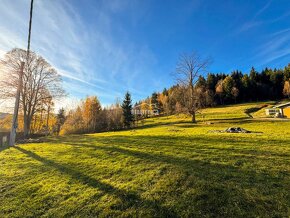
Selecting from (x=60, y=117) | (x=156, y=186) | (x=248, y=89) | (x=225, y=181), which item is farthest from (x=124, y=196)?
(x=248, y=89)

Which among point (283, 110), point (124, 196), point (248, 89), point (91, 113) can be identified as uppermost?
point (248, 89)

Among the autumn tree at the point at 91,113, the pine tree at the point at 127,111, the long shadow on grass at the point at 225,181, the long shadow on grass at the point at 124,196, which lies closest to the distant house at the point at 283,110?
the pine tree at the point at 127,111

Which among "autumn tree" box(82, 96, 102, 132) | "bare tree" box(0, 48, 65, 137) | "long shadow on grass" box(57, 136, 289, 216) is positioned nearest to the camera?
"long shadow on grass" box(57, 136, 289, 216)

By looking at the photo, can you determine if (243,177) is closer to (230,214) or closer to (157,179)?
(230,214)

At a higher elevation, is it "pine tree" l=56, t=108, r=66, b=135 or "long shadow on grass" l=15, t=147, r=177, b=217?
"pine tree" l=56, t=108, r=66, b=135

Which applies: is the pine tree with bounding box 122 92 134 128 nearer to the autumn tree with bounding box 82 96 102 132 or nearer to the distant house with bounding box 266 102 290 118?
the autumn tree with bounding box 82 96 102 132

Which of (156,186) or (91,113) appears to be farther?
(91,113)

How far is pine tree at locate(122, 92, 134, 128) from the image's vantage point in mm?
45938

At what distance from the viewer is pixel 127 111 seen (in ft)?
153

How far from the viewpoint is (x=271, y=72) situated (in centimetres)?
7588

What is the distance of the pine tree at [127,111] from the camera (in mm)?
45938

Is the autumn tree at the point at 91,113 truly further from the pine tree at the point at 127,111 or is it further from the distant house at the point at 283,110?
the distant house at the point at 283,110

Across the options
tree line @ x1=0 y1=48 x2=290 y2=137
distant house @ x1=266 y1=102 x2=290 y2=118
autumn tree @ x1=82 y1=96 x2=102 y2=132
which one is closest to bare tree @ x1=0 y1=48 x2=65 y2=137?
tree line @ x1=0 y1=48 x2=290 y2=137

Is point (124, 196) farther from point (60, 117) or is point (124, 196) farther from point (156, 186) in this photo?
point (60, 117)
